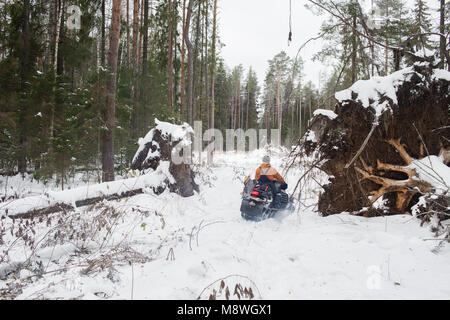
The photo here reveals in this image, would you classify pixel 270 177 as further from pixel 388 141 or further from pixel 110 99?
pixel 110 99

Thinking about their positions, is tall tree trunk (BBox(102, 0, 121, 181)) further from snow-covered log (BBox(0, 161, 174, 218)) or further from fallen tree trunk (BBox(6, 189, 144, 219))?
fallen tree trunk (BBox(6, 189, 144, 219))

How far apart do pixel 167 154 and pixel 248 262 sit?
4.79m

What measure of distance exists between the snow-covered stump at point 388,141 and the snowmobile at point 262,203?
0.95 metres

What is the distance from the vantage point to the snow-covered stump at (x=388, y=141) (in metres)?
3.43

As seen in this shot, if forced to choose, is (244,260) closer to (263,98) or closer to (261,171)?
(261,171)

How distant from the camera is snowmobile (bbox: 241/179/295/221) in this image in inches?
184

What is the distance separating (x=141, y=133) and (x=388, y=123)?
12035 millimetres

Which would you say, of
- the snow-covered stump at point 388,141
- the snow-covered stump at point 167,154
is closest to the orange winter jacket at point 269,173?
the snow-covered stump at point 388,141

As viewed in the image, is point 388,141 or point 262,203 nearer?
point 388,141

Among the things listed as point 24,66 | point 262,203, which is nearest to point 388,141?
point 262,203

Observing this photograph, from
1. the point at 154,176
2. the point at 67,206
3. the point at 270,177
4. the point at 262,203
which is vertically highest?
the point at 270,177

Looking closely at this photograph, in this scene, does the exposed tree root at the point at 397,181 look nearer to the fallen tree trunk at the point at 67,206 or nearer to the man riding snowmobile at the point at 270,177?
the man riding snowmobile at the point at 270,177

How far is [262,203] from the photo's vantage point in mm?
4699
